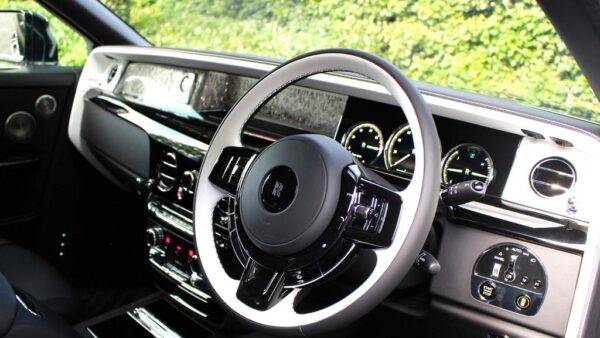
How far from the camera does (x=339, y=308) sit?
120 cm

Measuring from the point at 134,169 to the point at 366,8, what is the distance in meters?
2.66

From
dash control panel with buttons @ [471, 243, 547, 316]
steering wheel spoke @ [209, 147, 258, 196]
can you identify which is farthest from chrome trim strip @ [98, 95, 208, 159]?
dash control panel with buttons @ [471, 243, 547, 316]

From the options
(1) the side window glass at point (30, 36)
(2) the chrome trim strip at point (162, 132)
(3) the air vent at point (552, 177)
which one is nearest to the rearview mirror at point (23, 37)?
(1) the side window glass at point (30, 36)

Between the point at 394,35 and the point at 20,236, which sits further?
the point at 394,35

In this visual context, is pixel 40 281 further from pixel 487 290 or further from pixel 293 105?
pixel 487 290

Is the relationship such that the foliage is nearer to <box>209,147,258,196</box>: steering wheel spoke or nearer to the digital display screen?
the digital display screen

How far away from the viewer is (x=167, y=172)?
6.96ft

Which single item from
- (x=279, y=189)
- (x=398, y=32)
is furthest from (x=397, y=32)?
(x=279, y=189)

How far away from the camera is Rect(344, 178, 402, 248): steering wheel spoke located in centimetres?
121

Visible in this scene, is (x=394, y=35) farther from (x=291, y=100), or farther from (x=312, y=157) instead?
(x=312, y=157)

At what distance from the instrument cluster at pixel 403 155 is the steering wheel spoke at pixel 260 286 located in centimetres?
45

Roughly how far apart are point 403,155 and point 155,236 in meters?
1.01

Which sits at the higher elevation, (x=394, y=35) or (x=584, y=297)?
(x=394, y=35)

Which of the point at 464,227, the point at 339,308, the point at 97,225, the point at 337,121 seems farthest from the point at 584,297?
the point at 97,225
